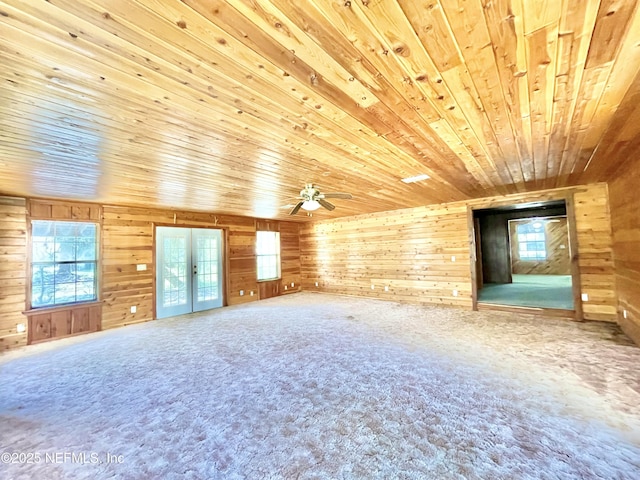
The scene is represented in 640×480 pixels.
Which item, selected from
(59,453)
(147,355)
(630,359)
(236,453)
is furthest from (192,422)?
(630,359)

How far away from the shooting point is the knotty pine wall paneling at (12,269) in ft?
13.6

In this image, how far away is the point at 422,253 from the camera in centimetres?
644

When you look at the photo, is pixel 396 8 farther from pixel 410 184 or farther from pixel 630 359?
pixel 630 359

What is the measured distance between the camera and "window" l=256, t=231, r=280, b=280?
26.3 feet

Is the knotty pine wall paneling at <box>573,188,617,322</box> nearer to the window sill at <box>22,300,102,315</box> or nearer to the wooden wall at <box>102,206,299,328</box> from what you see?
the wooden wall at <box>102,206,299,328</box>

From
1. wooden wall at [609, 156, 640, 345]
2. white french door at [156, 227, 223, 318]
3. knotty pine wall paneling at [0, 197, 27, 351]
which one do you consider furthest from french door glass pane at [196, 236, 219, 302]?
wooden wall at [609, 156, 640, 345]

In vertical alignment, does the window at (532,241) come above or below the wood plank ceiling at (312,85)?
below

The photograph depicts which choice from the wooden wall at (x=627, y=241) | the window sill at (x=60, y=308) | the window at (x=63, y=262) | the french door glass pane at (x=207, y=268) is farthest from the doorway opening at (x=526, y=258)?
the window at (x=63, y=262)

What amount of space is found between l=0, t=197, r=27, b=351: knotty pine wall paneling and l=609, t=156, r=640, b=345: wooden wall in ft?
28.5

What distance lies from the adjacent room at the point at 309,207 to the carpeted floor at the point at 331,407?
2cm

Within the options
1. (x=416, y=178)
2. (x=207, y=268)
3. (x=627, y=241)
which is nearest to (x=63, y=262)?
(x=207, y=268)

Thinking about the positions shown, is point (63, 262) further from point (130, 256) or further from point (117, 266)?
point (130, 256)

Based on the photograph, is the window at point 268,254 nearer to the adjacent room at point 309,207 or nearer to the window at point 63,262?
the adjacent room at point 309,207

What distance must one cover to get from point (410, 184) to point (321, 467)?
3.66m
